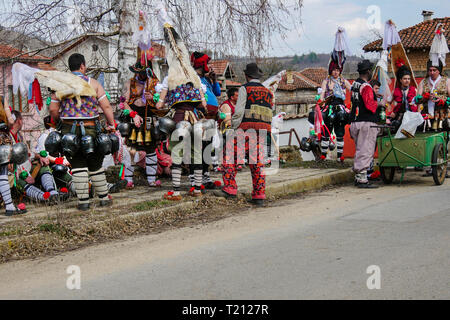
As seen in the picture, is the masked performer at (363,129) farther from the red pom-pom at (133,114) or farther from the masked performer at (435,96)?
the red pom-pom at (133,114)

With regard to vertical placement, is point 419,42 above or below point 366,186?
above

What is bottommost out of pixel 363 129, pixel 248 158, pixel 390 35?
pixel 248 158

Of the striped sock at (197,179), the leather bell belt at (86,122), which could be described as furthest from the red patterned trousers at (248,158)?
the leather bell belt at (86,122)

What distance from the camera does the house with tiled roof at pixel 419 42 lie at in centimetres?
3394

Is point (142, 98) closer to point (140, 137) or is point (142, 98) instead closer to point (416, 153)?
point (140, 137)

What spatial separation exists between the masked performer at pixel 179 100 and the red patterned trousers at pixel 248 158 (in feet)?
1.58

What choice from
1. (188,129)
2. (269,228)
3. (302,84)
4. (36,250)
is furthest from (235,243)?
(302,84)

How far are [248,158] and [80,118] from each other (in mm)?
2633

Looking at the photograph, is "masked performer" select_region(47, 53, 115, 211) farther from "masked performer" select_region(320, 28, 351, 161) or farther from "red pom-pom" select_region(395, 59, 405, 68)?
"red pom-pom" select_region(395, 59, 405, 68)

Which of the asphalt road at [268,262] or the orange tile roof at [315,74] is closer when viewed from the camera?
the asphalt road at [268,262]

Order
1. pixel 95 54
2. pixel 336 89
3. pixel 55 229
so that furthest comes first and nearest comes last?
pixel 95 54
pixel 336 89
pixel 55 229

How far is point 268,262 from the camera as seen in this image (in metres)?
5.00

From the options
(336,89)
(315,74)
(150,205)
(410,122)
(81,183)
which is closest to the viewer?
(81,183)

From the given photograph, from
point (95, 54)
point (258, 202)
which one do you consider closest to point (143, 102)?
point (258, 202)
